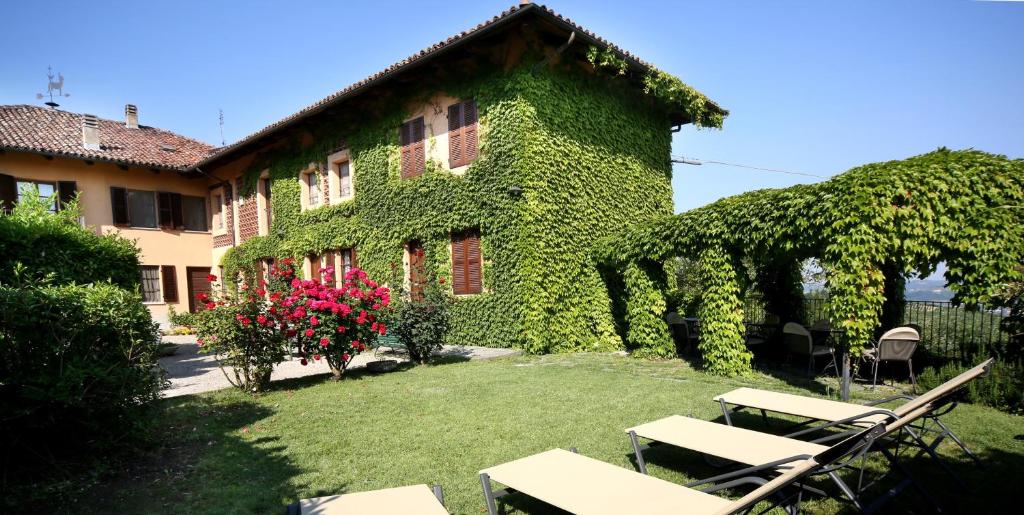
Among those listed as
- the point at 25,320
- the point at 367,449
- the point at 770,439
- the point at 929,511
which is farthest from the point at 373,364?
the point at 929,511

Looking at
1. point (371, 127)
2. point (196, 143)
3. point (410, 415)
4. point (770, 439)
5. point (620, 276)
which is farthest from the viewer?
point (196, 143)

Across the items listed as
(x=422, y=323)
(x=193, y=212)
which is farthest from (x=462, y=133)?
(x=193, y=212)

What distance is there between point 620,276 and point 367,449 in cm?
799

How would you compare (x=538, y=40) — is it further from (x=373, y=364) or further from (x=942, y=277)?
(x=942, y=277)

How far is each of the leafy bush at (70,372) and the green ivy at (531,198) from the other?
6480mm

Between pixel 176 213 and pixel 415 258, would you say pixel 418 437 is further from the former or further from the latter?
pixel 176 213

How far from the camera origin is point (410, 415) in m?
5.85

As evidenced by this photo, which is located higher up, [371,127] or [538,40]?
[538,40]

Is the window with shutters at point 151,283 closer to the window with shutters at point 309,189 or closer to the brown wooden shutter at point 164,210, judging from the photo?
the brown wooden shutter at point 164,210

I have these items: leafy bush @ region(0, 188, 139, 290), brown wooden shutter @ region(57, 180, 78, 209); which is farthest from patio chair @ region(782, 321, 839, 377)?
brown wooden shutter @ region(57, 180, 78, 209)

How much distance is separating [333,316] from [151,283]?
1565 cm

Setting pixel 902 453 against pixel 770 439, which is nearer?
pixel 770 439

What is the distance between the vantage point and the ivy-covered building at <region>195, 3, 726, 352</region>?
10.7 m

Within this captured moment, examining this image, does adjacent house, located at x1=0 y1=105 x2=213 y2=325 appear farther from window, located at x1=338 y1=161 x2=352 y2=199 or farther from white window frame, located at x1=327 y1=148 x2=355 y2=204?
window, located at x1=338 y1=161 x2=352 y2=199
